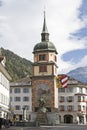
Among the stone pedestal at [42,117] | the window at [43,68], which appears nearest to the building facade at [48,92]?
the window at [43,68]

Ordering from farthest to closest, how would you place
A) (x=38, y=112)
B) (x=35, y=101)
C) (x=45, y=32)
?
(x=45, y=32) → (x=35, y=101) → (x=38, y=112)

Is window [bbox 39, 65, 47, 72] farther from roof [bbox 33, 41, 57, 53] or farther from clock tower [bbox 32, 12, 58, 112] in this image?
roof [bbox 33, 41, 57, 53]

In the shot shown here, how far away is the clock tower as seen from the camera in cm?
10850

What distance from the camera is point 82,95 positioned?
130 meters

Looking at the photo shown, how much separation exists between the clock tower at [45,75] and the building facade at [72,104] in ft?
55.8

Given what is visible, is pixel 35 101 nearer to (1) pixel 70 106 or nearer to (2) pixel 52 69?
(2) pixel 52 69

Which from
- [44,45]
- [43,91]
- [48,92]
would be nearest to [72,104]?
[48,92]

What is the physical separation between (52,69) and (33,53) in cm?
865

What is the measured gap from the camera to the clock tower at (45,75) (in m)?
108

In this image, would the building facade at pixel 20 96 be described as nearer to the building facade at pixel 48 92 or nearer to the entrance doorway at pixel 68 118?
the building facade at pixel 48 92

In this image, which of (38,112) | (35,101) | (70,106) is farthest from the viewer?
(70,106)

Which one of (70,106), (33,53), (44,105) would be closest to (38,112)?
(44,105)

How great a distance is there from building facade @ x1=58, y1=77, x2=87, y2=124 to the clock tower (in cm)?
1701

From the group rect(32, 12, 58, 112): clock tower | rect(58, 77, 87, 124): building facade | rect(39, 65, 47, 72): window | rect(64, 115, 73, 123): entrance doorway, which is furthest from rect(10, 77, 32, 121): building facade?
rect(39, 65, 47, 72): window
